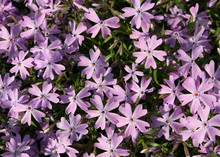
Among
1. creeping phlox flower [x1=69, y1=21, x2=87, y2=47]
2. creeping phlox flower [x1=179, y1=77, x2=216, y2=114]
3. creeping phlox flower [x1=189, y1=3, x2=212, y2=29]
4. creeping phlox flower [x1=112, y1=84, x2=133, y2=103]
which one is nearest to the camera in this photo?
creeping phlox flower [x1=179, y1=77, x2=216, y2=114]

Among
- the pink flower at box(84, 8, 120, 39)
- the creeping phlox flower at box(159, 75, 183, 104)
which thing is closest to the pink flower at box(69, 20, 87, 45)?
the pink flower at box(84, 8, 120, 39)

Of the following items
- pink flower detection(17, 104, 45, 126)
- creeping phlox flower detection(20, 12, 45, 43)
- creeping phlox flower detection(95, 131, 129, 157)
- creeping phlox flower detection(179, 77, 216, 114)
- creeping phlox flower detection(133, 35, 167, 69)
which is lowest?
creeping phlox flower detection(95, 131, 129, 157)

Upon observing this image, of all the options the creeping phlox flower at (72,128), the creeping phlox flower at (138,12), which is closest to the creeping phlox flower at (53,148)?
the creeping phlox flower at (72,128)

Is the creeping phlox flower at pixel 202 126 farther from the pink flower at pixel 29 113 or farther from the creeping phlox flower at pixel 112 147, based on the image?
the pink flower at pixel 29 113

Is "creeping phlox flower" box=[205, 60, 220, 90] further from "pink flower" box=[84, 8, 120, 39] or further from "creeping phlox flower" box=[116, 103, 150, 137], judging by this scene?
"pink flower" box=[84, 8, 120, 39]

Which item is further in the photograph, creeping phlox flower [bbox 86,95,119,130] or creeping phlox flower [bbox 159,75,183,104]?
creeping phlox flower [bbox 159,75,183,104]

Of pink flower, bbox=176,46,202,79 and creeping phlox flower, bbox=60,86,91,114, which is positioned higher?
pink flower, bbox=176,46,202,79

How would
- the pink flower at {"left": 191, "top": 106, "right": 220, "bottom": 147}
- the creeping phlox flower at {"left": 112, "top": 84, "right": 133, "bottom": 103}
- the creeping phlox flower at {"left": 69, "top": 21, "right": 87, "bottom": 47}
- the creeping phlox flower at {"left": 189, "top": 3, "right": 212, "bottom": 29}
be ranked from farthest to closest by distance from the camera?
the creeping phlox flower at {"left": 189, "top": 3, "right": 212, "bottom": 29}, the creeping phlox flower at {"left": 69, "top": 21, "right": 87, "bottom": 47}, the creeping phlox flower at {"left": 112, "top": 84, "right": 133, "bottom": 103}, the pink flower at {"left": 191, "top": 106, "right": 220, "bottom": 147}

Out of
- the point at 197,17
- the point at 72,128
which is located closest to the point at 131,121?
the point at 72,128
